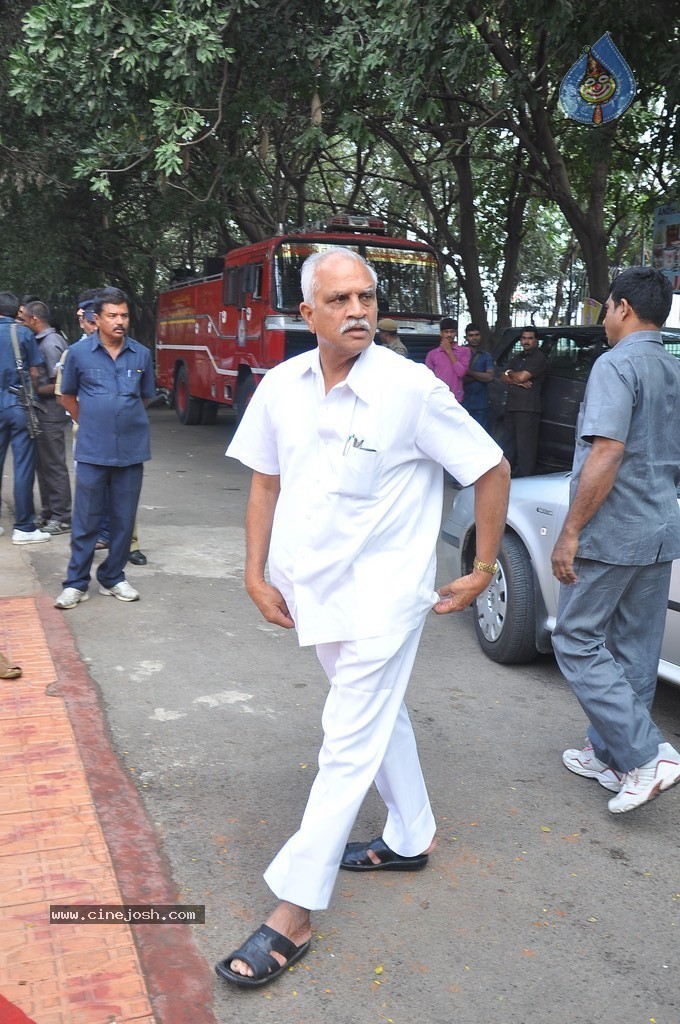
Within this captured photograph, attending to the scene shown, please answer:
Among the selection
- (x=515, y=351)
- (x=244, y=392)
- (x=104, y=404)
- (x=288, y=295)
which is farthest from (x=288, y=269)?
(x=104, y=404)

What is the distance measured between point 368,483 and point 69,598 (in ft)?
12.4

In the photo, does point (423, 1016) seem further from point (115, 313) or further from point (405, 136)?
point (405, 136)

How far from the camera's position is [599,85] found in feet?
29.1

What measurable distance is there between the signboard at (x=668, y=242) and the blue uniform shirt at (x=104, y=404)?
21.9 feet

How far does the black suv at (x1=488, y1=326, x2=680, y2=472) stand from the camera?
32.6ft

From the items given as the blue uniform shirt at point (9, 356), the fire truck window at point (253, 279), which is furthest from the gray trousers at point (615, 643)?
the fire truck window at point (253, 279)

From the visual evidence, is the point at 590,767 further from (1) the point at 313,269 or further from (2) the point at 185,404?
(2) the point at 185,404

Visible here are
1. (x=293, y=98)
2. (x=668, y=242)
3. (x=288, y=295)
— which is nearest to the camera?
(x=668, y=242)

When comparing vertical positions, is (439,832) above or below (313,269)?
below

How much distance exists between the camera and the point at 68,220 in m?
21.6

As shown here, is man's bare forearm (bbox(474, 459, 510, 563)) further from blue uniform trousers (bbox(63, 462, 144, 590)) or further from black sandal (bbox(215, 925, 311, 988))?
blue uniform trousers (bbox(63, 462, 144, 590))

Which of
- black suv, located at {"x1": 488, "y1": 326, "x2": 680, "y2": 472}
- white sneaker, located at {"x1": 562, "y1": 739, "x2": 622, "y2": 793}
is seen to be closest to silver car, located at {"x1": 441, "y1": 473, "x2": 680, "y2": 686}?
white sneaker, located at {"x1": 562, "y1": 739, "x2": 622, "y2": 793}

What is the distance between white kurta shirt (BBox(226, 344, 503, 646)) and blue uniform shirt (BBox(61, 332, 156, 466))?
331cm

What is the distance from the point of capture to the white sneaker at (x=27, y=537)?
7629 millimetres
